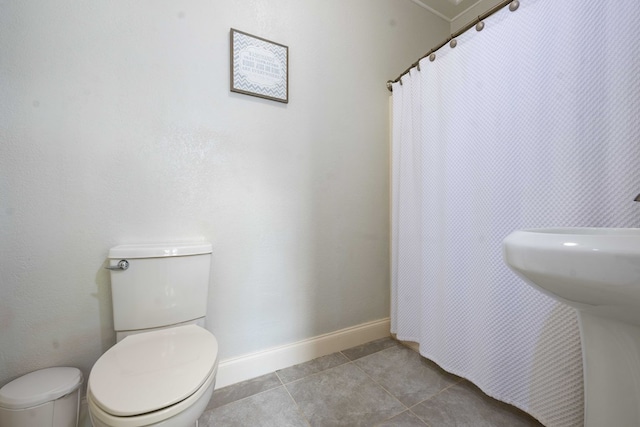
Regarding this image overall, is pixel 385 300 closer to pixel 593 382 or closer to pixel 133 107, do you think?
pixel 593 382

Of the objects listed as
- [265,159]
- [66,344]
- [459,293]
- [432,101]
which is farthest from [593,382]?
[66,344]

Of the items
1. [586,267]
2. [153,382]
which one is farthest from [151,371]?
[586,267]

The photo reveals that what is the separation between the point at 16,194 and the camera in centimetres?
93

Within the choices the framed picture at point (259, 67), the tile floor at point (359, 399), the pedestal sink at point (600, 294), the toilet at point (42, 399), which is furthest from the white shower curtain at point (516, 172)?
the toilet at point (42, 399)

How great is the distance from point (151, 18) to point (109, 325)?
4.37 feet

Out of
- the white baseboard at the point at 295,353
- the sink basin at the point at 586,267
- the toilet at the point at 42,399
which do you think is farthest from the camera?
the white baseboard at the point at 295,353

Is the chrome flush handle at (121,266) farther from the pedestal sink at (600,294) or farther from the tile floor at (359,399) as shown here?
the pedestal sink at (600,294)

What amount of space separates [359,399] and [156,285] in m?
1.00

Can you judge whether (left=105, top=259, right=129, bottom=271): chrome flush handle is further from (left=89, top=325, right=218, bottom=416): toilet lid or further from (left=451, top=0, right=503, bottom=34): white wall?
(left=451, top=0, right=503, bottom=34): white wall

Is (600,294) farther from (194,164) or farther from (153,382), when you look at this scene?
(194,164)

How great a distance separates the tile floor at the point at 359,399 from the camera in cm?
101

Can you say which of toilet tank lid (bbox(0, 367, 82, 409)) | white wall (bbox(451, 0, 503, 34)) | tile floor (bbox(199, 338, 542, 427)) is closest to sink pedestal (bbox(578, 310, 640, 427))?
tile floor (bbox(199, 338, 542, 427))

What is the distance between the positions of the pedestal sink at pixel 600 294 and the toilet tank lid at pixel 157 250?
42.9 inches

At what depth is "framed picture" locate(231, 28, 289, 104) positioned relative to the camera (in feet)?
4.11
